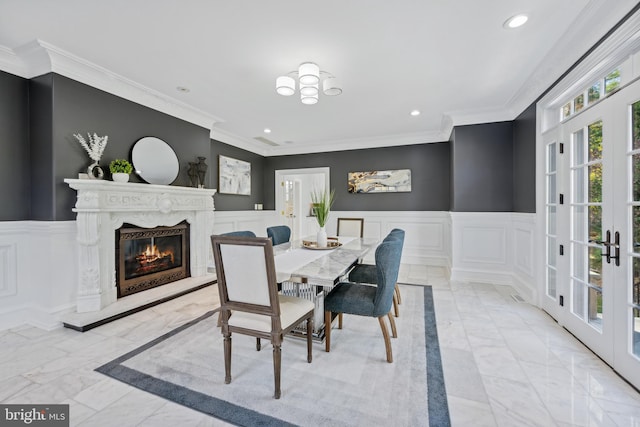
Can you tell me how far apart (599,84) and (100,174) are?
465 cm

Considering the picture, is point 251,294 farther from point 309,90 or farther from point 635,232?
point 635,232

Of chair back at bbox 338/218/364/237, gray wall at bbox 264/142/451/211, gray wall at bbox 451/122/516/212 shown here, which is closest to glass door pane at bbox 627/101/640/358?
gray wall at bbox 451/122/516/212

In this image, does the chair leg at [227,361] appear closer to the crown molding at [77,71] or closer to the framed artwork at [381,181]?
the crown molding at [77,71]

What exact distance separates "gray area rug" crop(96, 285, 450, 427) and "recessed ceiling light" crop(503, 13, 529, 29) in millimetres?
2661

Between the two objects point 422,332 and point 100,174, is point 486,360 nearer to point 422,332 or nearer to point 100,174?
point 422,332

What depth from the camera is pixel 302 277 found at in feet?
6.05

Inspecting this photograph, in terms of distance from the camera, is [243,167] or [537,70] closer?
[537,70]

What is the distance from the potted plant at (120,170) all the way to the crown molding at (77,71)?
32.3 inches

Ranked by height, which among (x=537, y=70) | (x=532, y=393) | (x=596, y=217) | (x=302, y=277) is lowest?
(x=532, y=393)

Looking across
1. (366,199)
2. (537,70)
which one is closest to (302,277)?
(537,70)

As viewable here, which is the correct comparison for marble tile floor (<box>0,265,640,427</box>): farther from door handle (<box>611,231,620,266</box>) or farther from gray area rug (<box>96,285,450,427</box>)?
door handle (<box>611,231,620,266</box>)

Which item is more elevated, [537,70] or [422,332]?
[537,70]

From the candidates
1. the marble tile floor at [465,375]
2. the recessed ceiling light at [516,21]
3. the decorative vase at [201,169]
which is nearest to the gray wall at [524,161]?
the marble tile floor at [465,375]

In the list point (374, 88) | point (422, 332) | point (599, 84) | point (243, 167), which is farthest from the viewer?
point (243, 167)
